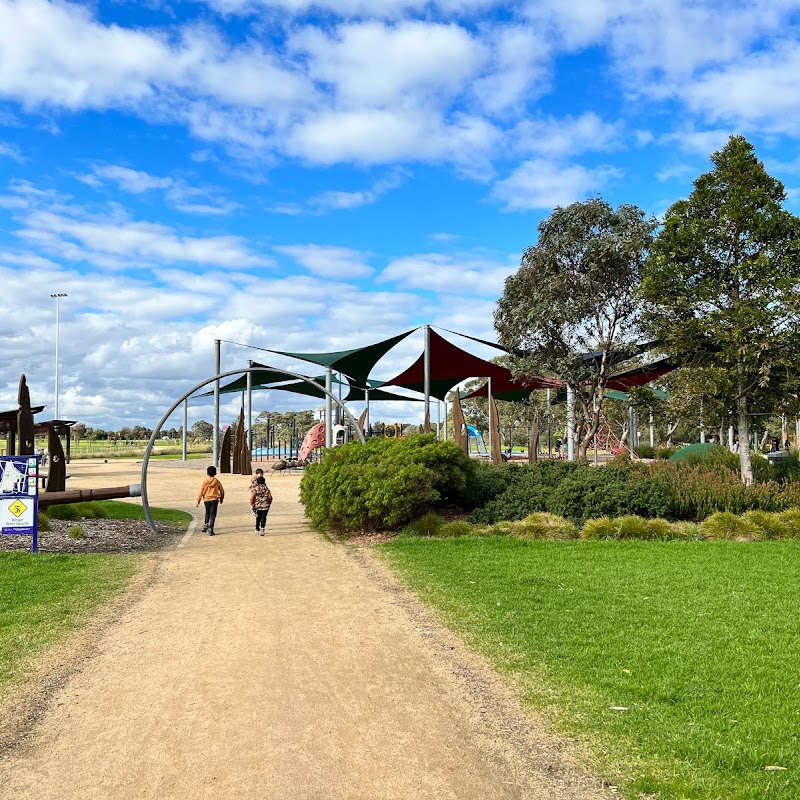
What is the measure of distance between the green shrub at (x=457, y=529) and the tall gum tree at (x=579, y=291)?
24.6 feet

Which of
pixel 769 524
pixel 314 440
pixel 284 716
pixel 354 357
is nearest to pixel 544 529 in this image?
pixel 769 524

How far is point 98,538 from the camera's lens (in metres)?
11.0

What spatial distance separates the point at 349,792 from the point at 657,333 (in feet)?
44.5

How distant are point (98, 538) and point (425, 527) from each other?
523 centimetres

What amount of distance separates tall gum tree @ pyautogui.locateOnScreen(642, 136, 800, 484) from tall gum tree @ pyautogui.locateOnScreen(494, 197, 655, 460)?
2.76 meters

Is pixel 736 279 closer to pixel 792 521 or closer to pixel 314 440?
pixel 792 521

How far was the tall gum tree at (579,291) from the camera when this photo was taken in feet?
55.1

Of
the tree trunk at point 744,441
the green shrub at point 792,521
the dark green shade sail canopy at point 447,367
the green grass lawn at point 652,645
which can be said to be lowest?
the green grass lawn at point 652,645

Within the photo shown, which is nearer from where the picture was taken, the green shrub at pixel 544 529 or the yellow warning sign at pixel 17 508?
the yellow warning sign at pixel 17 508

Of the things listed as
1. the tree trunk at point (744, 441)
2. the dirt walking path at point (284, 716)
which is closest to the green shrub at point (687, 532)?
the tree trunk at point (744, 441)

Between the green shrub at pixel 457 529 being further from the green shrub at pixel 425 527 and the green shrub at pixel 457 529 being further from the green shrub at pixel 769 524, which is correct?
the green shrub at pixel 769 524

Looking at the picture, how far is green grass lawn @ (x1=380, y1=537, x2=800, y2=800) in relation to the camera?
10.8 feet

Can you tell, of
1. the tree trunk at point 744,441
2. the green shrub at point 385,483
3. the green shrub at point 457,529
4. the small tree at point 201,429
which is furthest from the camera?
the small tree at point 201,429

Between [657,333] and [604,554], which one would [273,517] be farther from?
[657,333]
